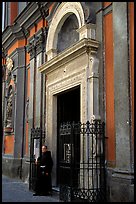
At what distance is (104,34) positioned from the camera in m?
8.59

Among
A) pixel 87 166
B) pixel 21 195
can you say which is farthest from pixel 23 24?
pixel 87 166

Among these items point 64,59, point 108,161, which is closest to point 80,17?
point 64,59

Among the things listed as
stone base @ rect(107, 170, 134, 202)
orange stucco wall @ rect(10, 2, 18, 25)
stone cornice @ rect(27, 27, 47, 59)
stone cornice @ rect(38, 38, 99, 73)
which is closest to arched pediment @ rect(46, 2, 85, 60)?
stone cornice @ rect(38, 38, 99, 73)

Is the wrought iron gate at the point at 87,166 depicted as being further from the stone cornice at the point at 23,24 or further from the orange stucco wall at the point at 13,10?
the orange stucco wall at the point at 13,10

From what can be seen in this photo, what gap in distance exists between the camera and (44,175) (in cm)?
969

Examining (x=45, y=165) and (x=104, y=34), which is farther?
(x=45, y=165)

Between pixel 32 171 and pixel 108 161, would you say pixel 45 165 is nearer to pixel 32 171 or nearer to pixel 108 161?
pixel 32 171

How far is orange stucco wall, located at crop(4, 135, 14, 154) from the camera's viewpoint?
14466 millimetres

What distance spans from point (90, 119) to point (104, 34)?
7.17ft

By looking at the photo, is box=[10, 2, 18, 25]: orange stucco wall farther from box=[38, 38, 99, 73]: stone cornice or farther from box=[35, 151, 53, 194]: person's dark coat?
box=[35, 151, 53, 194]: person's dark coat

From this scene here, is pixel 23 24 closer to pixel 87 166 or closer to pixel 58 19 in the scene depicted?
pixel 58 19

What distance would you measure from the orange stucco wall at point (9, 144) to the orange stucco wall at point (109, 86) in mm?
7234

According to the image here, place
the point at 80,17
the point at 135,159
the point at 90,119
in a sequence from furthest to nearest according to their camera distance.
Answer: the point at 80,17, the point at 90,119, the point at 135,159

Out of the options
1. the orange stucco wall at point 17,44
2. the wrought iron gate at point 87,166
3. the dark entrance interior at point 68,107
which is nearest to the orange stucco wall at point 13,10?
the orange stucco wall at point 17,44
